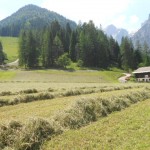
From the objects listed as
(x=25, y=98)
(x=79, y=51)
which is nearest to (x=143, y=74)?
(x=79, y=51)

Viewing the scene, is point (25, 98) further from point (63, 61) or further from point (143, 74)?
point (63, 61)

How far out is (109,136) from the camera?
17.2 meters

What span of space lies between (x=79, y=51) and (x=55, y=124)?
132 meters

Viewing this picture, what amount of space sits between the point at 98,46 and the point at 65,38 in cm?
2559

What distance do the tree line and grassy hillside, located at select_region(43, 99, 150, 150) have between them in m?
113

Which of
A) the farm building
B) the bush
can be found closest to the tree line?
the bush

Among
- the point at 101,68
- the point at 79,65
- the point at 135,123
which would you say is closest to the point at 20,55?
the point at 79,65

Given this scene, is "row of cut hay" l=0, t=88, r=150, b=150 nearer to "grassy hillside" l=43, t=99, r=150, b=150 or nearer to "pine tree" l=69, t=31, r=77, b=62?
"grassy hillside" l=43, t=99, r=150, b=150

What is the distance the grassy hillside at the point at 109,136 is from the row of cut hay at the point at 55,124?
0.58m

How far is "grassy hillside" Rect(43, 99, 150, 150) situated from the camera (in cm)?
1538

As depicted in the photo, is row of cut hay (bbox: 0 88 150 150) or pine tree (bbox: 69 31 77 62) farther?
pine tree (bbox: 69 31 77 62)

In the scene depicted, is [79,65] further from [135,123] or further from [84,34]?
[135,123]

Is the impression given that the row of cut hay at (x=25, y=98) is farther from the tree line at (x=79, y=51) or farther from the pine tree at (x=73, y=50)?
the pine tree at (x=73, y=50)

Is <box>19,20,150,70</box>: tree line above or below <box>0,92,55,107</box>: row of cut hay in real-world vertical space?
above
